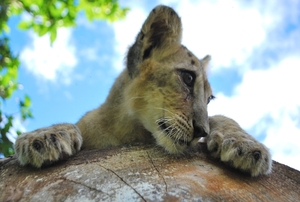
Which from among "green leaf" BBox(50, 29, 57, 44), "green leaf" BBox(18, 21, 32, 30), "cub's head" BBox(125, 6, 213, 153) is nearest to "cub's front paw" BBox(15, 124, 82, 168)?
"cub's head" BBox(125, 6, 213, 153)

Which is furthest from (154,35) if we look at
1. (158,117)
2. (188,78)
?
(158,117)

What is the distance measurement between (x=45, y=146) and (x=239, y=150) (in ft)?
5.49

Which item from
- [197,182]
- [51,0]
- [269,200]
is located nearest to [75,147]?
[197,182]

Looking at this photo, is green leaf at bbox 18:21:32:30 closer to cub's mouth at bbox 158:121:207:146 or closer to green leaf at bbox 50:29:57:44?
green leaf at bbox 50:29:57:44

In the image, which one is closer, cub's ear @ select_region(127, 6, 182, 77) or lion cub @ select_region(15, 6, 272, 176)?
lion cub @ select_region(15, 6, 272, 176)

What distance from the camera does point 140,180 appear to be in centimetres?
257

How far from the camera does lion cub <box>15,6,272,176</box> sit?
3.25 meters

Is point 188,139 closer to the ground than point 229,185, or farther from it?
farther from it

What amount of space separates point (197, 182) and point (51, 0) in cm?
494

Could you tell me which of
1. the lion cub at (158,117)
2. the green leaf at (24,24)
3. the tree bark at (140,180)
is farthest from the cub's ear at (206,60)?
the green leaf at (24,24)

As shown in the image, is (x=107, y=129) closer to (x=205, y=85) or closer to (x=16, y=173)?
(x=205, y=85)

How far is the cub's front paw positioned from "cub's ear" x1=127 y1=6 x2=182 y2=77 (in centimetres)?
146

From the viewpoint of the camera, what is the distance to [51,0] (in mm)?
6504

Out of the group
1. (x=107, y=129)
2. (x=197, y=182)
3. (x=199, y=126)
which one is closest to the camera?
(x=197, y=182)
